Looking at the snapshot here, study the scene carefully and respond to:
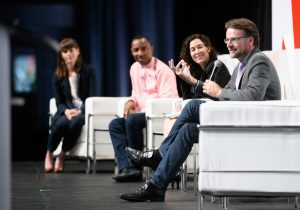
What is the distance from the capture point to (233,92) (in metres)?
4.00

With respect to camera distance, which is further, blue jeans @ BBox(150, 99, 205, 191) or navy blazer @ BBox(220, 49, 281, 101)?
blue jeans @ BBox(150, 99, 205, 191)

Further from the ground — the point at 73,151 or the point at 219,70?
the point at 219,70

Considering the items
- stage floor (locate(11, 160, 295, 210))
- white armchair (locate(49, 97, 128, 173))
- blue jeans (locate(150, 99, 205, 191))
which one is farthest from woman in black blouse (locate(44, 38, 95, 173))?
blue jeans (locate(150, 99, 205, 191))

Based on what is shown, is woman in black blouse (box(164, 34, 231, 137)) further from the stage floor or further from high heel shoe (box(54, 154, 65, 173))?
high heel shoe (box(54, 154, 65, 173))

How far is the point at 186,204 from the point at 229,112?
2.81 feet

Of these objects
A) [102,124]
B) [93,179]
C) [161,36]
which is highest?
[161,36]

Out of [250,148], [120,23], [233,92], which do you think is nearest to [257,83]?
[233,92]

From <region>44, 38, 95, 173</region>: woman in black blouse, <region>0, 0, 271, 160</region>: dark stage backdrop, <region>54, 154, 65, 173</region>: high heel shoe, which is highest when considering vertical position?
<region>0, 0, 271, 160</region>: dark stage backdrop

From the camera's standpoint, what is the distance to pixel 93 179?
20.7 ft

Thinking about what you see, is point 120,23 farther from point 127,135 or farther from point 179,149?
point 179,149

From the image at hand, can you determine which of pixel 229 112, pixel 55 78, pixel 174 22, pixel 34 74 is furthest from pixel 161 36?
pixel 34 74

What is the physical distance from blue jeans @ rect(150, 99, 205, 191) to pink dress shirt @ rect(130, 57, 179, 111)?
6.16 feet

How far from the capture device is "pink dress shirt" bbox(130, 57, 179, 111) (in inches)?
241

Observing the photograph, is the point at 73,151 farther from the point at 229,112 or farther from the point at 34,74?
the point at 34,74
